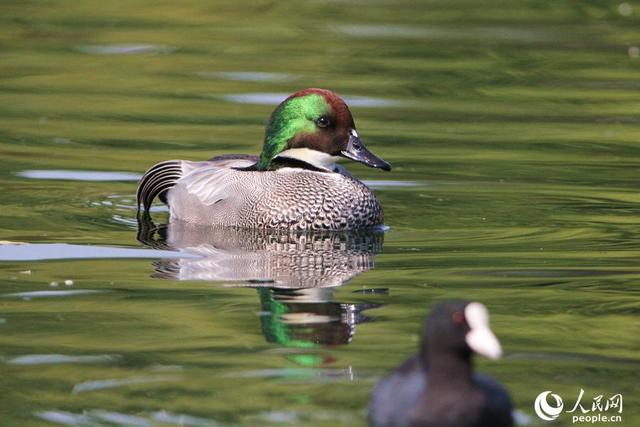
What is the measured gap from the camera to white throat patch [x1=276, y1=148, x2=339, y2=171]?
1243cm

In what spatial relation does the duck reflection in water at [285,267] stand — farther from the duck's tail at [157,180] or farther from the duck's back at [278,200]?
the duck's tail at [157,180]

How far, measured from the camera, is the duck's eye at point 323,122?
40.0 feet

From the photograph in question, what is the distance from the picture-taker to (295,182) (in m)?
12.3

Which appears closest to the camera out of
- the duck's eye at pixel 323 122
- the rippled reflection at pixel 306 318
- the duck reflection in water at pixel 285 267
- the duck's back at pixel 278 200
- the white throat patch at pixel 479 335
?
the white throat patch at pixel 479 335

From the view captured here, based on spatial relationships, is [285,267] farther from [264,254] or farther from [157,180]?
[157,180]

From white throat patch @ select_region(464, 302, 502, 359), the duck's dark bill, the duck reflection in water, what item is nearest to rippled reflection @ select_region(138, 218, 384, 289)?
the duck reflection in water

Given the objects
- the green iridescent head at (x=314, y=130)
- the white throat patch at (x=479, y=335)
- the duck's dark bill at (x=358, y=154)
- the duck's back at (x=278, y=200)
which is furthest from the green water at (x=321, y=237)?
the white throat patch at (x=479, y=335)

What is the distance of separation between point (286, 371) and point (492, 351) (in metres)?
1.61

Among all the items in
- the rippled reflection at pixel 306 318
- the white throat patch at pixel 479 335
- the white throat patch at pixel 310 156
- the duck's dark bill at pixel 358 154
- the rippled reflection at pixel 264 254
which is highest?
the white throat patch at pixel 479 335

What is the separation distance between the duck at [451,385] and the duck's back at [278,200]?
544 centimetres

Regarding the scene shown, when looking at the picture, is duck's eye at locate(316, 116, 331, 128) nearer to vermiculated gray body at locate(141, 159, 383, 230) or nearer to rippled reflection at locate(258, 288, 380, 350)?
vermiculated gray body at locate(141, 159, 383, 230)

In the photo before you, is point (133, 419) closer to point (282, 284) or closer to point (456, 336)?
point (456, 336)

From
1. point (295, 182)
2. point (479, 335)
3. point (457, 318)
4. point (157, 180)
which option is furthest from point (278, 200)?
point (479, 335)

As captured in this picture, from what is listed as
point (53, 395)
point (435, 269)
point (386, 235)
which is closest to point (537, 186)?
point (386, 235)
